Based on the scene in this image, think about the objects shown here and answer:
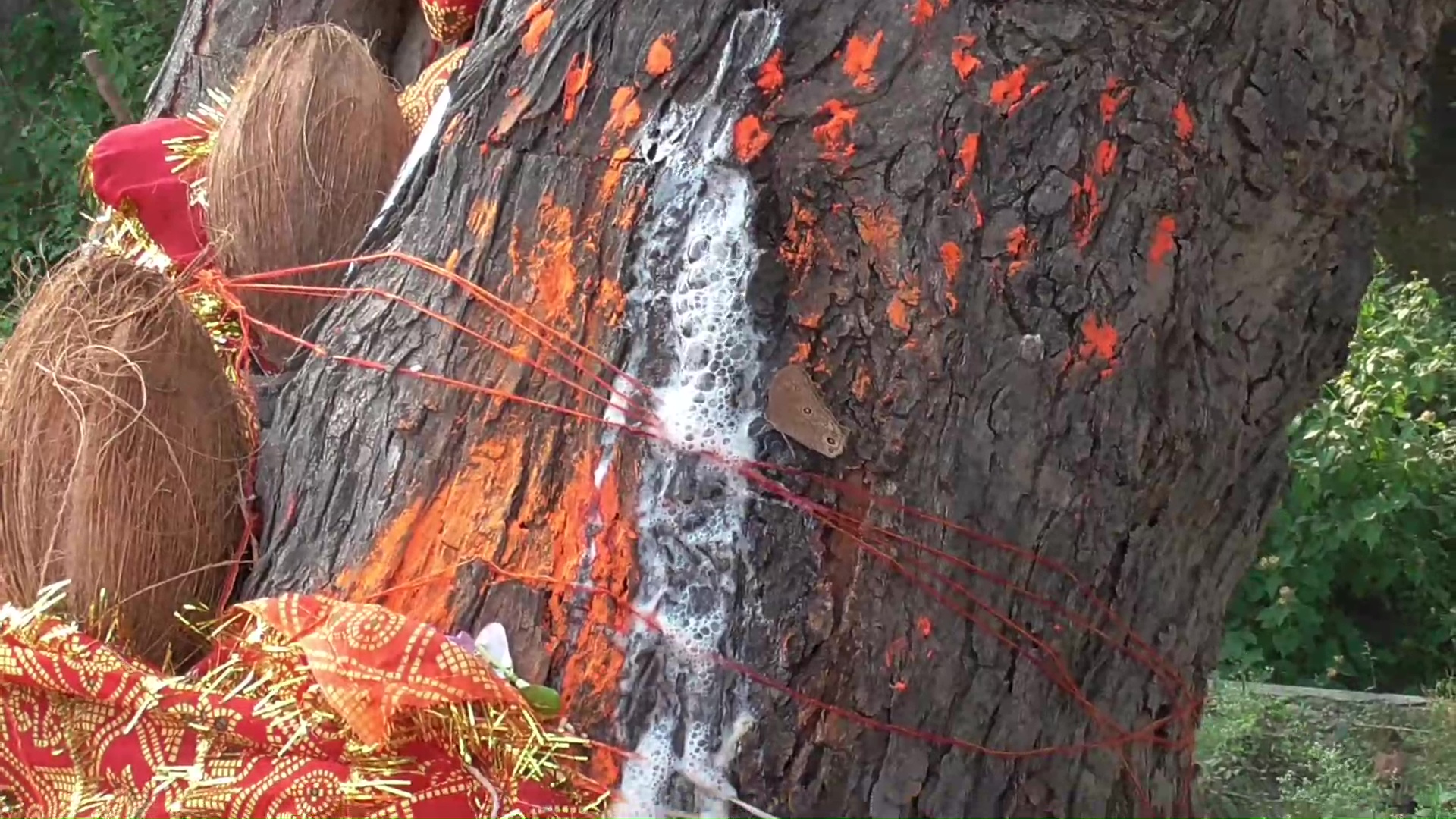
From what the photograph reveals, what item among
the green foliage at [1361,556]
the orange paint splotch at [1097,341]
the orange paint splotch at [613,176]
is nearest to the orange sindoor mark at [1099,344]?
the orange paint splotch at [1097,341]

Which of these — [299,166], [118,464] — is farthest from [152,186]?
[118,464]

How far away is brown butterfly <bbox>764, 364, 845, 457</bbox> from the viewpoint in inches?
35.1

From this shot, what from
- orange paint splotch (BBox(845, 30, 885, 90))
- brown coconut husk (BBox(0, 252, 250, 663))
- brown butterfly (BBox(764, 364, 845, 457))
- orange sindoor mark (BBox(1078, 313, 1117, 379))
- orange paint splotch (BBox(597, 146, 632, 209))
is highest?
orange paint splotch (BBox(845, 30, 885, 90))

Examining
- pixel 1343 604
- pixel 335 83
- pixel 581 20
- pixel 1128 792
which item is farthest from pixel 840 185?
pixel 1343 604

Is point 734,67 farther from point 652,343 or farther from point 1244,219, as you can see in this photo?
point 1244,219

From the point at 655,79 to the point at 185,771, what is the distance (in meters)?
0.57

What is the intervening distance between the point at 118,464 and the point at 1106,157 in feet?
2.38

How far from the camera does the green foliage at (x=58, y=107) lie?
546 cm

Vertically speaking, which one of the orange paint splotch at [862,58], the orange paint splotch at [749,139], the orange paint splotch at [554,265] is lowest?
the orange paint splotch at [554,265]

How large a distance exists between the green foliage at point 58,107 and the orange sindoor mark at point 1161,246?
16.9 feet

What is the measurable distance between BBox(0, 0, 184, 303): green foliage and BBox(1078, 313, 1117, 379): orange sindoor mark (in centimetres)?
515

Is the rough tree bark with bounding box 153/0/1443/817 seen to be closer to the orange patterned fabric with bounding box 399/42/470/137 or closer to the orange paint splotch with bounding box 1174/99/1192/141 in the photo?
the orange paint splotch with bounding box 1174/99/1192/141

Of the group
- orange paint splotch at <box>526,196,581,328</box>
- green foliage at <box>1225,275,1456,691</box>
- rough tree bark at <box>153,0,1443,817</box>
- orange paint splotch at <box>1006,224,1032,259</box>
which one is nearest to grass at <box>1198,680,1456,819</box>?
green foliage at <box>1225,275,1456,691</box>

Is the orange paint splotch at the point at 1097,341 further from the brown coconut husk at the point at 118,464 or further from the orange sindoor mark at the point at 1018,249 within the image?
the brown coconut husk at the point at 118,464
